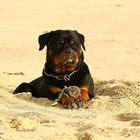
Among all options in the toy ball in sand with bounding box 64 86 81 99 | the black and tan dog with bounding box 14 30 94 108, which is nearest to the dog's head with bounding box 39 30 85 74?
the black and tan dog with bounding box 14 30 94 108

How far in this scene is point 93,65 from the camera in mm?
10172

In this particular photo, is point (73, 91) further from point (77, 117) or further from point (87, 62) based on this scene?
point (87, 62)

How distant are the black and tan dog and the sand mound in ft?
0.46

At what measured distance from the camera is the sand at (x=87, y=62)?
5203mm

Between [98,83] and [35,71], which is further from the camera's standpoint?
[35,71]

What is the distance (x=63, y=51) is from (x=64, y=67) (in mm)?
195

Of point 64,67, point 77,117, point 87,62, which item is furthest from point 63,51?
point 87,62

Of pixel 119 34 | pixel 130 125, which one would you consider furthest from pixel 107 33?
pixel 130 125

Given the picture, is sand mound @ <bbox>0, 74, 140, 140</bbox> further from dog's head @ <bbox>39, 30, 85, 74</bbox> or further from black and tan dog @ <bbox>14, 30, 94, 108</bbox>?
dog's head @ <bbox>39, 30, 85, 74</bbox>

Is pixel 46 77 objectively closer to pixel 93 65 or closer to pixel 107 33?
pixel 93 65

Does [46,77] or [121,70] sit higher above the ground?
[46,77]

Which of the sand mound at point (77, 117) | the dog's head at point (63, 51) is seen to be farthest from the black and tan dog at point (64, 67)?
the sand mound at point (77, 117)

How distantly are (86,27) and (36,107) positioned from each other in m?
9.10

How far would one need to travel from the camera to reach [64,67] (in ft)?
21.0
